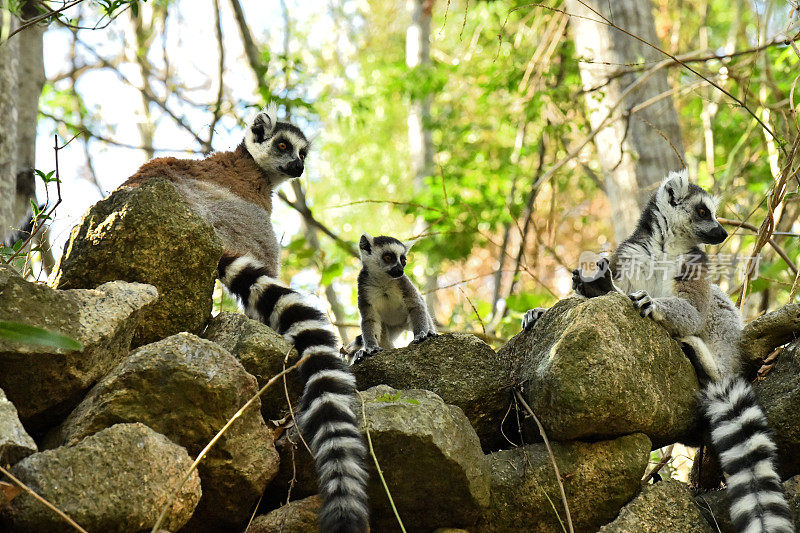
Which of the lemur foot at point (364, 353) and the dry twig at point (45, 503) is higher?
the lemur foot at point (364, 353)

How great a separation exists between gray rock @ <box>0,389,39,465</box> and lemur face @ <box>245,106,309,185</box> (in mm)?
3948

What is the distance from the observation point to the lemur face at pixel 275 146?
674 centimetres

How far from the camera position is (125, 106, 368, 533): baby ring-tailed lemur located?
3352 mm

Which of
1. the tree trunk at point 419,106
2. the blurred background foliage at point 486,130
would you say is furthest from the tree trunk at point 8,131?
the tree trunk at point 419,106

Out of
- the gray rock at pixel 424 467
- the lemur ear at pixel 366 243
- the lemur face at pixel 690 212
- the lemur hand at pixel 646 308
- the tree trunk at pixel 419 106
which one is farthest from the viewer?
the tree trunk at pixel 419 106

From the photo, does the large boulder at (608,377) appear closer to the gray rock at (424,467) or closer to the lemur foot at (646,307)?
the lemur foot at (646,307)

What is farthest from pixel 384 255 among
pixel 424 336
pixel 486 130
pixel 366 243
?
pixel 486 130

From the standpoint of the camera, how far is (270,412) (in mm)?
4270

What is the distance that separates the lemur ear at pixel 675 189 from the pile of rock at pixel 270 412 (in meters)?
1.49

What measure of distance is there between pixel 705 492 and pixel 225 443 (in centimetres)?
273

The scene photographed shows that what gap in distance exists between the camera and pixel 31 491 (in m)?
2.75

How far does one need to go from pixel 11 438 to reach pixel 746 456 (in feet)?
11.6

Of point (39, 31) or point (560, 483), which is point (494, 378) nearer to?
point (560, 483)

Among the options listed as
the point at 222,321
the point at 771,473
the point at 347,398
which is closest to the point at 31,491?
the point at 347,398
